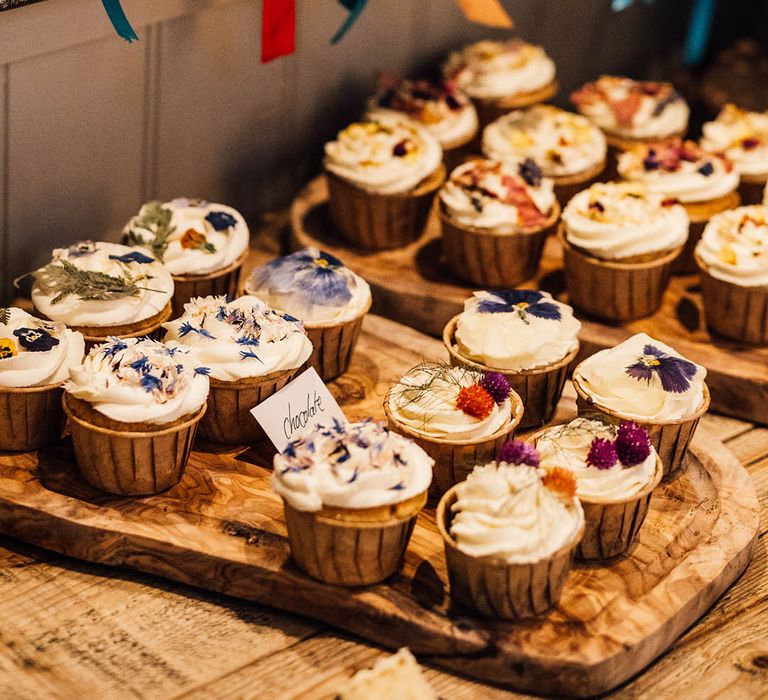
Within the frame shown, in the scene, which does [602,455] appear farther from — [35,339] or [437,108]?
[437,108]

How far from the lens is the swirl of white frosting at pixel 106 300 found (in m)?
3.40

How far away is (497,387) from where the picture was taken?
324cm

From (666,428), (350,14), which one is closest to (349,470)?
(666,428)

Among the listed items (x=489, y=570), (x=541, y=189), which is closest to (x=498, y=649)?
(x=489, y=570)

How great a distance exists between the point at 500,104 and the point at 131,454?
2.79 metres

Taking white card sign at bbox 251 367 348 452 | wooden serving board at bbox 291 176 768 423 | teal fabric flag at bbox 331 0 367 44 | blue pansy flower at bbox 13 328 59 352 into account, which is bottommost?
wooden serving board at bbox 291 176 768 423

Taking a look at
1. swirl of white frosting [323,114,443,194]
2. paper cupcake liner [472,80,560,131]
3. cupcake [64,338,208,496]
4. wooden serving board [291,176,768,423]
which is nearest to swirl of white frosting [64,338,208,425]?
cupcake [64,338,208,496]

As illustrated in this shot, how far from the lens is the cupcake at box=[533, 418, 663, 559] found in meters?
3.02

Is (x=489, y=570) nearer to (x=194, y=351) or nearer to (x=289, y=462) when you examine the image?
(x=289, y=462)

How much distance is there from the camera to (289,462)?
9.46 feet

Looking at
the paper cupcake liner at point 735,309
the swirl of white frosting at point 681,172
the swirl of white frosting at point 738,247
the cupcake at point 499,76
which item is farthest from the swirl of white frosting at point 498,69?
the paper cupcake liner at point 735,309

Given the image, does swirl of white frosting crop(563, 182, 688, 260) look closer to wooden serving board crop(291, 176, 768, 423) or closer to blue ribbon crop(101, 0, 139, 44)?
wooden serving board crop(291, 176, 768, 423)

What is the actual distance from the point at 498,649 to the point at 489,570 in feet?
0.62

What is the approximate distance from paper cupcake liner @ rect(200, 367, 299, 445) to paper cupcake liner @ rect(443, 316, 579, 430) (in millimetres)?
478
